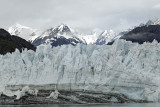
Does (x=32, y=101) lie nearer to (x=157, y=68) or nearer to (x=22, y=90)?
(x=22, y=90)

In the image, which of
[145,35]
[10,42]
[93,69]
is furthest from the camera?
[145,35]

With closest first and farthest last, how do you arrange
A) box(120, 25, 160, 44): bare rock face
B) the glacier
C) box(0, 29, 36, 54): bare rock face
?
1. the glacier
2. box(0, 29, 36, 54): bare rock face
3. box(120, 25, 160, 44): bare rock face

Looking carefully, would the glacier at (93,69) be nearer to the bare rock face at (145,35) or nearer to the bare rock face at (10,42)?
the bare rock face at (10,42)

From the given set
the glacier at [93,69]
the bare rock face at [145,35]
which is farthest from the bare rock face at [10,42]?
the glacier at [93,69]

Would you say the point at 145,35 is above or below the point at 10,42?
above

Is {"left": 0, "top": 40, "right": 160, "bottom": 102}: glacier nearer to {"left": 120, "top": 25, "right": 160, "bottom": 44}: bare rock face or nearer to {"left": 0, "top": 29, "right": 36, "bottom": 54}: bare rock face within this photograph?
{"left": 0, "top": 29, "right": 36, "bottom": 54}: bare rock face

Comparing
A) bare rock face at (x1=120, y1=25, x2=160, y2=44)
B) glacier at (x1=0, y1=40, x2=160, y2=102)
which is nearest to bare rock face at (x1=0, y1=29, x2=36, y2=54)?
bare rock face at (x1=120, y1=25, x2=160, y2=44)

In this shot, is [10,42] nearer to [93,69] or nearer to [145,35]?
[145,35]

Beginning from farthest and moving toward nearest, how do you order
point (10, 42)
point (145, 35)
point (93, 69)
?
point (145, 35) → point (10, 42) → point (93, 69)

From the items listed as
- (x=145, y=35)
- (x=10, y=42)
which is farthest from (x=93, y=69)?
(x=145, y=35)

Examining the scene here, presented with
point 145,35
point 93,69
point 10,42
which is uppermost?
point 145,35

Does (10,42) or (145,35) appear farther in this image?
(145,35)
